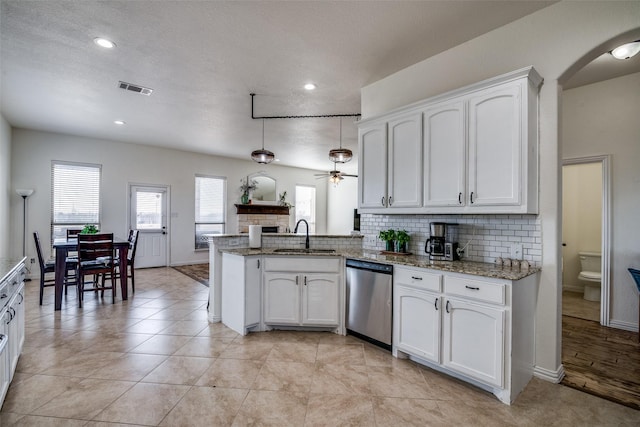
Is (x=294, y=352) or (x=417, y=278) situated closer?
(x=417, y=278)

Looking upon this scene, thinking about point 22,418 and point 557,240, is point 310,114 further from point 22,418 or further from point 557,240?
point 22,418

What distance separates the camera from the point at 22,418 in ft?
6.15

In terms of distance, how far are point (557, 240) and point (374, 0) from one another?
230 cm

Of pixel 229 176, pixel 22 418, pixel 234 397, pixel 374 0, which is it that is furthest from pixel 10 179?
pixel 374 0

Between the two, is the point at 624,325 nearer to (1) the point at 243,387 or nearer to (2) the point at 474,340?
(2) the point at 474,340

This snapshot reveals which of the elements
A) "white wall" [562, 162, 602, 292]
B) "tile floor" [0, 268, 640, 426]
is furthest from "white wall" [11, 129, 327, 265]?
"white wall" [562, 162, 602, 292]

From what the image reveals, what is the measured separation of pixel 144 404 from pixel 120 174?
6.10 meters

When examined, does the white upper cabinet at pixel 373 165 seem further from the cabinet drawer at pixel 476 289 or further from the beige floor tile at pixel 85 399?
the beige floor tile at pixel 85 399

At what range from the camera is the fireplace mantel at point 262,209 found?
27.7ft

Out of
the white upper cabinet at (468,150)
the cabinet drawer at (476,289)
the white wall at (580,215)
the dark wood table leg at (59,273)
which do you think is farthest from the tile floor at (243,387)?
the white wall at (580,215)

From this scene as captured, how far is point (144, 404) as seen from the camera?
2027 mm

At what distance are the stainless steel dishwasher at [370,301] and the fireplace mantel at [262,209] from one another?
19.2ft

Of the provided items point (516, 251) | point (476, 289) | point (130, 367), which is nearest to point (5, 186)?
point (130, 367)

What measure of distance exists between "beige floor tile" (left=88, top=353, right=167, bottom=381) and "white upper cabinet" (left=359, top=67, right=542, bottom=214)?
256 cm
